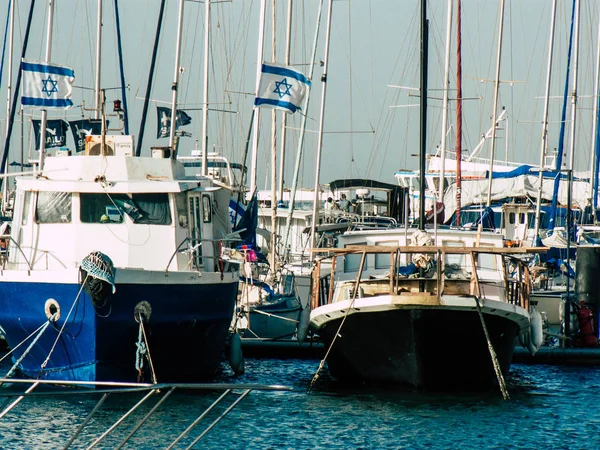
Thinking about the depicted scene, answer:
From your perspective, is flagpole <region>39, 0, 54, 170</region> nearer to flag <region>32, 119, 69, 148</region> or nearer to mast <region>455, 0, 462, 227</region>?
flag <region>32, 119, 69, 148</region>

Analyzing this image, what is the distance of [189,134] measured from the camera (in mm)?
32625

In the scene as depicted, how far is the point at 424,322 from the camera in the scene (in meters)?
21.2

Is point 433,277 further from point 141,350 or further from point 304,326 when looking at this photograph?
point 141,350

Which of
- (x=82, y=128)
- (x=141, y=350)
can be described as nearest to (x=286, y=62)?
(x=82, y=128)

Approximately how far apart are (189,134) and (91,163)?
10.4 m

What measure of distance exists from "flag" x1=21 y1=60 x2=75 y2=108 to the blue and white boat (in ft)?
23.2

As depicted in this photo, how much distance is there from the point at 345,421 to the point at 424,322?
8.03ft

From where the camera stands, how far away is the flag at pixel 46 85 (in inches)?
1161

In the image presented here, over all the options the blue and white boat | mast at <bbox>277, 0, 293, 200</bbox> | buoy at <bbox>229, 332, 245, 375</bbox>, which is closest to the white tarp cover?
mast at <bbox>277, 0, 293, 200</bbox>

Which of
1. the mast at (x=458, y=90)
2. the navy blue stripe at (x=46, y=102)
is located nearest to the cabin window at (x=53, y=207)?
the navy blue stripe at (x=46, y=102)

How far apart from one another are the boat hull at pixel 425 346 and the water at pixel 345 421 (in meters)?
0.35

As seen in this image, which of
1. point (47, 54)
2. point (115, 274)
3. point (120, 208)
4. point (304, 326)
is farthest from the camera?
point (47, 54)

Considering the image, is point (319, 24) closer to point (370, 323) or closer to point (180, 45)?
point (180, 45)

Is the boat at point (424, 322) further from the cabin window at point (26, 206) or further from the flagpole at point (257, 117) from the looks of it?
the flagpole at point (257, 117)
